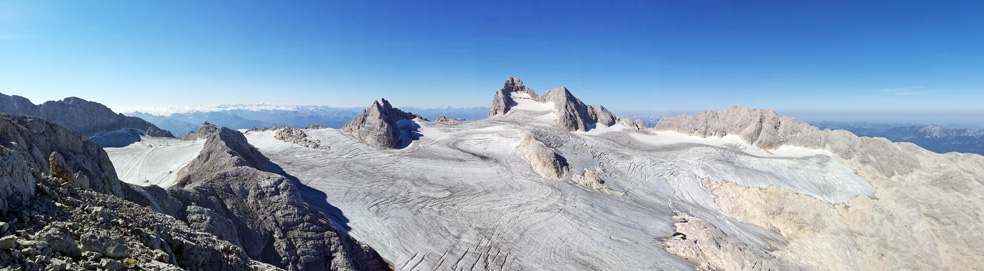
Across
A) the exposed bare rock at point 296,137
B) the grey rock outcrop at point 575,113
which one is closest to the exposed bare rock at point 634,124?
the grey rock outcrop at point 575,113

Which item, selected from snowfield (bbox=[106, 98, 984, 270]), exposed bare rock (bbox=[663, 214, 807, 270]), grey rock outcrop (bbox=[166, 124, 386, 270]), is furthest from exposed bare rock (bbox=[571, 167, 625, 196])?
grey rock outcrop (bbox=[166, 124, 386, 270])

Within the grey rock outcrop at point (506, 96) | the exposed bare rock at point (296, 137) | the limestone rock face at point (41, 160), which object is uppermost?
the grey rock outcrop at point (506, 96)

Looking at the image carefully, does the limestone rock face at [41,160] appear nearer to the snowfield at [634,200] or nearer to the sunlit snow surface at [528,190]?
the snowfield at [634,200]

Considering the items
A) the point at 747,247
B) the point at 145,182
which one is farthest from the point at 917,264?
the point at 145,182

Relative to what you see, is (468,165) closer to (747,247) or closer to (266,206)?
(266,206)

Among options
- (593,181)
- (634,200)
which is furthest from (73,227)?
(634,200)

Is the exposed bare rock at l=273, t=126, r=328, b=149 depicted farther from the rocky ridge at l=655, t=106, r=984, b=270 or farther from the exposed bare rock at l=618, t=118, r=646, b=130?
the exposed bare rock at l=618, t=118, r=646, b=130
